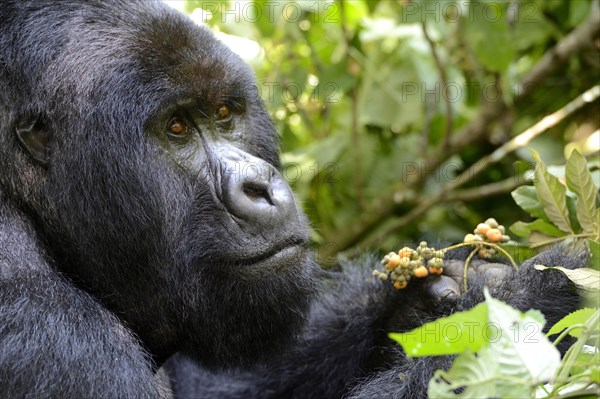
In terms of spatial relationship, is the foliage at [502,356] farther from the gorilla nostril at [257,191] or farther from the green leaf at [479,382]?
the gorilla nostril at [257,191]

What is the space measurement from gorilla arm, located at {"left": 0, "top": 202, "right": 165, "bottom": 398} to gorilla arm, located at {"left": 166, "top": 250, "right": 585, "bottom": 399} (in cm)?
81

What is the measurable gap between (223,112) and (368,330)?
1173 millimetres

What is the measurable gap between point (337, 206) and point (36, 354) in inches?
135

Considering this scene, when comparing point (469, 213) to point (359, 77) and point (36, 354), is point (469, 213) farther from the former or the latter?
point (36, 354)

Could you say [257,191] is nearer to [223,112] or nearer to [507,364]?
[223,112]

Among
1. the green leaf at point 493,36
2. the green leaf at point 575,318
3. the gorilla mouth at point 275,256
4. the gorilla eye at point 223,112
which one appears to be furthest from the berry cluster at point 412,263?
the green leaf at point 493,36

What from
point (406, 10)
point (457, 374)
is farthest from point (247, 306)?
point (406, 10)

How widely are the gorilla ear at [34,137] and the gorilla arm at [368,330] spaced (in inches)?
45.4

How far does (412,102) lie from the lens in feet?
18.3

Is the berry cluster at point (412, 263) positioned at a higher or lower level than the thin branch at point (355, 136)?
higher

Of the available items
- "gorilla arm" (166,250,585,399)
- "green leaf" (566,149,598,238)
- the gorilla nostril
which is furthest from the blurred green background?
"green leaf" (566,149,598,238)

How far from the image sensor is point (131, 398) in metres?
2.64

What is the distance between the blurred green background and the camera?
5176 mm

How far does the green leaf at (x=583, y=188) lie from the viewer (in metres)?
2.98
